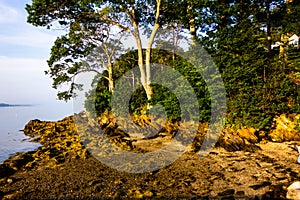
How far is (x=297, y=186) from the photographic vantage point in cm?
583

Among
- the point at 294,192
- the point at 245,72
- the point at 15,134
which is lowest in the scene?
the point at 15,134

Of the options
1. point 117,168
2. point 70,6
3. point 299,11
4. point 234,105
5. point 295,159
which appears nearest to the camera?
point 295,159

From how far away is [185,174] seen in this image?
327 inches

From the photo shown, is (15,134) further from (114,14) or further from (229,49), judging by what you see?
(229,49)

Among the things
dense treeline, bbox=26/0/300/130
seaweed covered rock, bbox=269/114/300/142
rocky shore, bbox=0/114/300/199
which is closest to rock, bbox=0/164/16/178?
rocky shore, bbox=0/114/300/199

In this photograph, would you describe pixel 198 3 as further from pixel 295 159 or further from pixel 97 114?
pixel 97 114

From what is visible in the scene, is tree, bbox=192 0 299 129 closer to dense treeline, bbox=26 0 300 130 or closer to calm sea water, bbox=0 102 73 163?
dense treeline, bbox=26 0 300 130

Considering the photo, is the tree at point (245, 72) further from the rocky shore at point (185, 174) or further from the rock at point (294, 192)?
the rock at point (294, 192)

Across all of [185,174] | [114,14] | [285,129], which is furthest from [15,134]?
[285,129]

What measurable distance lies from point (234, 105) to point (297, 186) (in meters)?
6.87

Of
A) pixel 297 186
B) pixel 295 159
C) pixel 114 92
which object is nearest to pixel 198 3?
pixel 295 159

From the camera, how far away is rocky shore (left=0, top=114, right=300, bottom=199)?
6742 millimetres

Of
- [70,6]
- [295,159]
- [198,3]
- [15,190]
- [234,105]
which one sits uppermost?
[70,6]

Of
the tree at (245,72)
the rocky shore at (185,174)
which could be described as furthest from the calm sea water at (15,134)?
the tree at (245,72)
